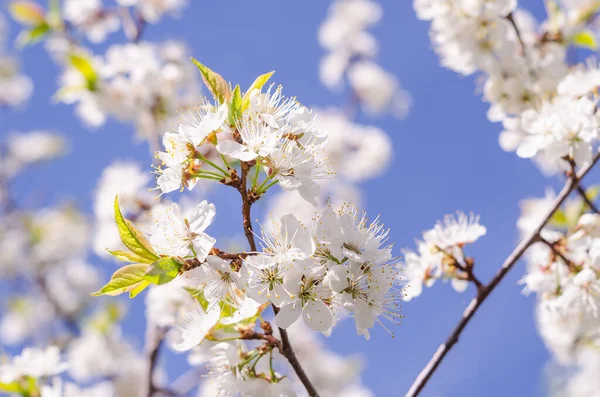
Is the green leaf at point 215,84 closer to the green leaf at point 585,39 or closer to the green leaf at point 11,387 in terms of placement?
the green leaf at point 11,387

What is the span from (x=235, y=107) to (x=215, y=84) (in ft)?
0.30

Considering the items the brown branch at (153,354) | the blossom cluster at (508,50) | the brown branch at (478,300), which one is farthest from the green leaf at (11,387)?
the blossom cluster at (508,50)

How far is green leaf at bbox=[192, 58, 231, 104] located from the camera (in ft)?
4.91

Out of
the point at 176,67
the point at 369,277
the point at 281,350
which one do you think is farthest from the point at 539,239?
the point at 176,67

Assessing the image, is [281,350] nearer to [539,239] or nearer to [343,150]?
[539,239]

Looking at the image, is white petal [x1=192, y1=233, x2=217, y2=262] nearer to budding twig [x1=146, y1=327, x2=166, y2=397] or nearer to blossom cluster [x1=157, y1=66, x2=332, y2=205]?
blossom cluster [x1=157, y1=66, x2=332, y2=205]

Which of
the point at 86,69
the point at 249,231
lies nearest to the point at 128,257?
the point at 249,231

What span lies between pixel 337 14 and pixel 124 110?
3720mm

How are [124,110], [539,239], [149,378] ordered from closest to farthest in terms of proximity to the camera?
[539,239], [149,378], [124,110]

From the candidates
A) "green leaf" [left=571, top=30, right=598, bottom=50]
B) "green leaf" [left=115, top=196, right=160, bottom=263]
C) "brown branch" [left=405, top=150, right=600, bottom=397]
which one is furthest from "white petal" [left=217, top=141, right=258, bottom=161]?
"green leaf" [left=571, top=30, right=598, bottom=50]

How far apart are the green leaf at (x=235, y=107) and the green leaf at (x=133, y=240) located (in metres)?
0.35

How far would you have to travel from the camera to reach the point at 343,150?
A: 727cm

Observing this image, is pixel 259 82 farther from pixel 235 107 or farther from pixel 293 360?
pixel 293 360

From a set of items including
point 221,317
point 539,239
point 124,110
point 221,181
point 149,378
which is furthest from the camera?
point 124,110
